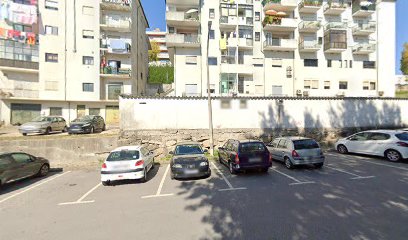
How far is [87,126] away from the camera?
14781mm

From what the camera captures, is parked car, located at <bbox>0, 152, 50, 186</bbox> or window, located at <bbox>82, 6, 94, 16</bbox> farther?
window, located at <bbox>82, 6, 94, 16</bbox>

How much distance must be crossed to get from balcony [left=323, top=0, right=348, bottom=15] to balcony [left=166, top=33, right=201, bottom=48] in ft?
56.4

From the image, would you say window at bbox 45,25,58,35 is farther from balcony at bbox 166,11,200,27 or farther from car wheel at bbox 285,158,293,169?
car wheel at bbox 285,158,293,169

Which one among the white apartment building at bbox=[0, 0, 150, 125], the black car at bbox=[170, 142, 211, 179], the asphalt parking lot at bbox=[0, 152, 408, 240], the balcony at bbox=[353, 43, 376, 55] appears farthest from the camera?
the balcony at bbox=[353, 43, 376, 55]

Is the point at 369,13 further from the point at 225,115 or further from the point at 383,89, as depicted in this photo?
the point at 225,115

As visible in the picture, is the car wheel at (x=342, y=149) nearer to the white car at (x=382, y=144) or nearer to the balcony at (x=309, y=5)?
the white car at (x=382, y=144)

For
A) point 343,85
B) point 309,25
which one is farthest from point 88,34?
point 343,85

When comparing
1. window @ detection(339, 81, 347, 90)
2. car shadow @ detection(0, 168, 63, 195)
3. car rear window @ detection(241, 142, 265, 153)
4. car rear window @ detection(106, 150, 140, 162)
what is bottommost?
car shadow @ detection(0, 168, 63, 195)

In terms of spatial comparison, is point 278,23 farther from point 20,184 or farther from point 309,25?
point 20,184

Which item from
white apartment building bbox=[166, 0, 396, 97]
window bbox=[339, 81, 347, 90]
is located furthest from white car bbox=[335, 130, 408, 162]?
window bbox=[339, 81, 347, 90]

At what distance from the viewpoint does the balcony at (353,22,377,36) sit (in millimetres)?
25931

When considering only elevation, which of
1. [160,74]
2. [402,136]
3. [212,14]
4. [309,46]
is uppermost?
[212,14]

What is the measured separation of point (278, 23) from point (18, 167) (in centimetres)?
2751

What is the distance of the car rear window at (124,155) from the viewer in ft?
26.0
